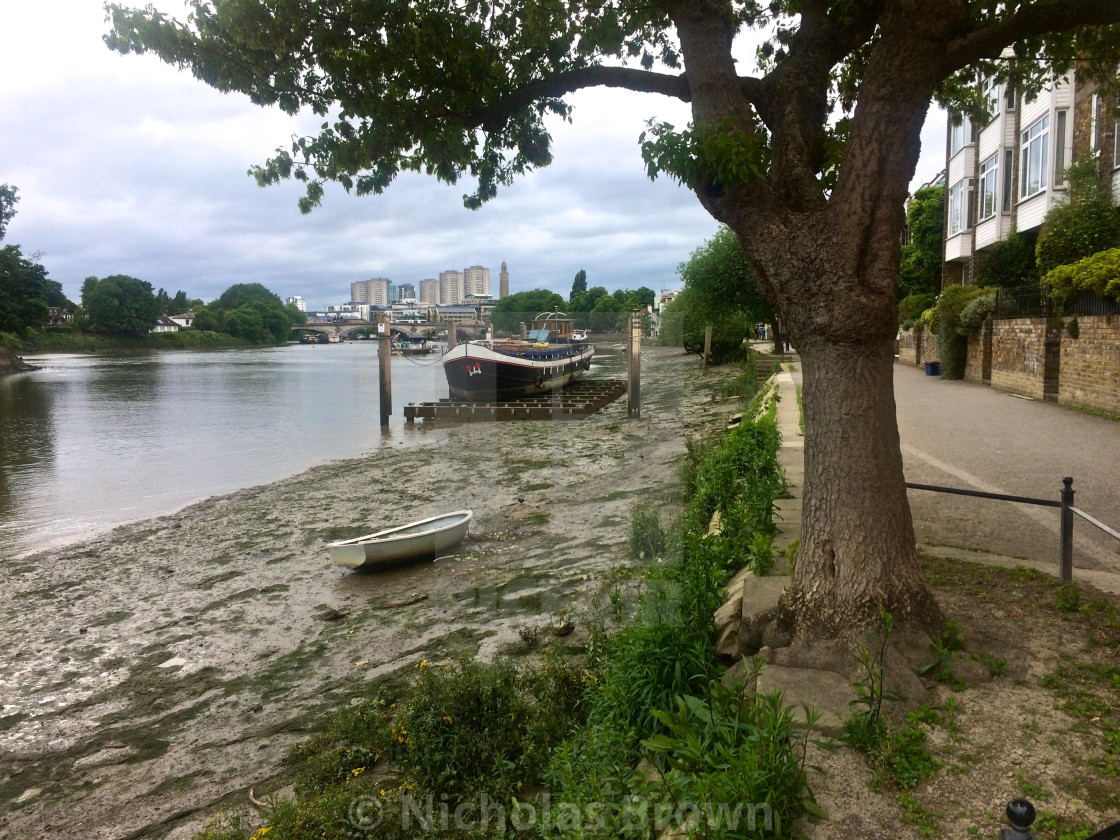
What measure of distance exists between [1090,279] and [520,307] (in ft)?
242

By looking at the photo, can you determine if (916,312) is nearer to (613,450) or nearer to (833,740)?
(613,450)

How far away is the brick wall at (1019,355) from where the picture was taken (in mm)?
16500

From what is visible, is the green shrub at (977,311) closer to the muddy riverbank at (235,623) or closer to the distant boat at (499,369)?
the muddy riverbank at (235,623)

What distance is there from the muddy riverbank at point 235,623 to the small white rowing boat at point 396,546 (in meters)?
0.21

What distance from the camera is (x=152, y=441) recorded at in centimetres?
2509

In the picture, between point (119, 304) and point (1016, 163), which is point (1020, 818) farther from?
point (119, 304)

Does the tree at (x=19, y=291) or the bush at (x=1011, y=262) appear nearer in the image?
the bush at (x=1011, y=262)

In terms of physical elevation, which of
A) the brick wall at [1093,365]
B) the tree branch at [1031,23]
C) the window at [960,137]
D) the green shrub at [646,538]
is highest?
the window at [960,137]

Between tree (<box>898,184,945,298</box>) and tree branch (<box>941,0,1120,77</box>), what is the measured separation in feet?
114

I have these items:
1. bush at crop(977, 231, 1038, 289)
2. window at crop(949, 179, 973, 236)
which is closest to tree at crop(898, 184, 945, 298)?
window at crop(949, 179, 973, 236)

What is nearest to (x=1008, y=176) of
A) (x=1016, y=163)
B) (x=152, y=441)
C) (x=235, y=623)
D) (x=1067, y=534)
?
(x=1016, y=163)

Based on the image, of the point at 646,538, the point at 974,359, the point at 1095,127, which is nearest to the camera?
the point at 646,538

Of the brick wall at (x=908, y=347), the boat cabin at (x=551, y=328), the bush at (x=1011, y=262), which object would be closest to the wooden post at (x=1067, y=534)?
the bush at (x=1011, y=262)

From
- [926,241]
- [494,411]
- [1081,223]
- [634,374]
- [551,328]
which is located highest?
[926,241]
